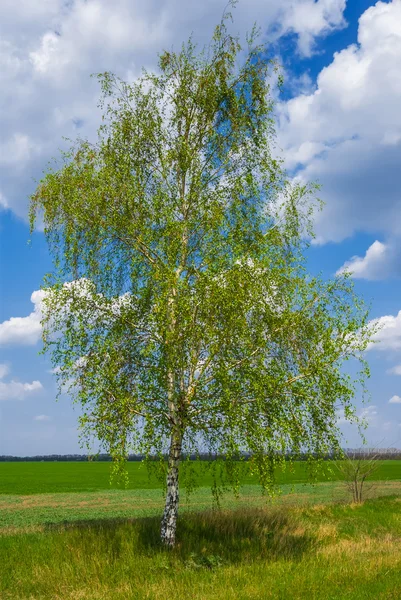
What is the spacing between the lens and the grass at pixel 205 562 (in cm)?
1354

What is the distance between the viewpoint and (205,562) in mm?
16203

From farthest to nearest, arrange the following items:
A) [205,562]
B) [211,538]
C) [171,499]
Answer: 1. [211,538]
2. [171,499]
3. [205,562]

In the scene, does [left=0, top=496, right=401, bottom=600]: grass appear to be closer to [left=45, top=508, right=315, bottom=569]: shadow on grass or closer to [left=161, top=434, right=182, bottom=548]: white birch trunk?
[left=45, top=508, right=315, bottom=569]: shadow on grass

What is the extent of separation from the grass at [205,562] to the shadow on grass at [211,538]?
34 millimetres

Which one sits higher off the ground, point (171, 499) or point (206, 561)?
point (171, 499)

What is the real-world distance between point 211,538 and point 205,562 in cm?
253

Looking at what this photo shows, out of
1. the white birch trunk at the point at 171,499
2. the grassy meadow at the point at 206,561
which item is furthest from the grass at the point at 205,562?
the white birch trunk at the point at 171,499

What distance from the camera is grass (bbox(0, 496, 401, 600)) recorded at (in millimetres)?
13539

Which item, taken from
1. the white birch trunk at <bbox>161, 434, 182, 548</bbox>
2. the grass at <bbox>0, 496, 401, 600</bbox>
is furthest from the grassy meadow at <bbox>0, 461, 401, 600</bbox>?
the white birch trunk at <bbox>161, 434, 182, 548</bbox>

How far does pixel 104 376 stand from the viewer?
671 inches

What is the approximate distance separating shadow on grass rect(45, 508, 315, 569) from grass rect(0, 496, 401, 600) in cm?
3

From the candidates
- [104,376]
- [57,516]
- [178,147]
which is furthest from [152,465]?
[57,516]

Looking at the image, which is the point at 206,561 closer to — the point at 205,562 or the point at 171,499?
the point at 205,562

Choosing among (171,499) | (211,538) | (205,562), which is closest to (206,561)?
(205,562)
